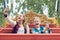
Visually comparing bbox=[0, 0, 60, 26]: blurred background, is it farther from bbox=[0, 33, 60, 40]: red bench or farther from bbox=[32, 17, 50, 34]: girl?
bbox=[0, 33, 60, 40]: red bench

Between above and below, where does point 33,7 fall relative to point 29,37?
above

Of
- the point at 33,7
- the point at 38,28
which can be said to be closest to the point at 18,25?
the point at 38,28

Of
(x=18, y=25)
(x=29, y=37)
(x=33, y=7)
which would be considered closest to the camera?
(x=29, y=37)

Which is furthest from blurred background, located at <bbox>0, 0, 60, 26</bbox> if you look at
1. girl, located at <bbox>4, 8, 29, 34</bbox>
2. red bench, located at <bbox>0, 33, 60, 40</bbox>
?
red bench, located at <bbox>0, 33, 60, 40</bbox>

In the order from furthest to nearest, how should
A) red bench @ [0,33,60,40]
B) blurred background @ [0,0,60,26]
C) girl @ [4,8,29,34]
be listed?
blurred background @ [0,0,60,26] < girl @ [4,8,29,34] < red bench @ [0,33,60,40]

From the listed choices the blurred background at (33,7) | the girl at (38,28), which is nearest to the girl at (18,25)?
the girl at (38,28)

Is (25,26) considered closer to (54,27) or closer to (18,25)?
(18,25)

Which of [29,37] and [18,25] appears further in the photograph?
[18,25]

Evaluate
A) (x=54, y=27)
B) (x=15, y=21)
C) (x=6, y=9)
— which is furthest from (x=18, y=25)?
(x=54, y=27)

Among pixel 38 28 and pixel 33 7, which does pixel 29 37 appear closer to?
pixel 38 28

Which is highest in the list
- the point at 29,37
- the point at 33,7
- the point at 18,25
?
the point at 33,7

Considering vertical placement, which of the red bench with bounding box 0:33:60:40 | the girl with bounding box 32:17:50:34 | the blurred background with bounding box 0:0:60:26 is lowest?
the red bench with bounding box 0:33:60:40

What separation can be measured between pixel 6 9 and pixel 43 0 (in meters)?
0.62

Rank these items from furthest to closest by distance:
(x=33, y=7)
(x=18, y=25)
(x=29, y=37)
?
(x=33, y=7) → (x=18, y=25) → (x=29, y=37)
